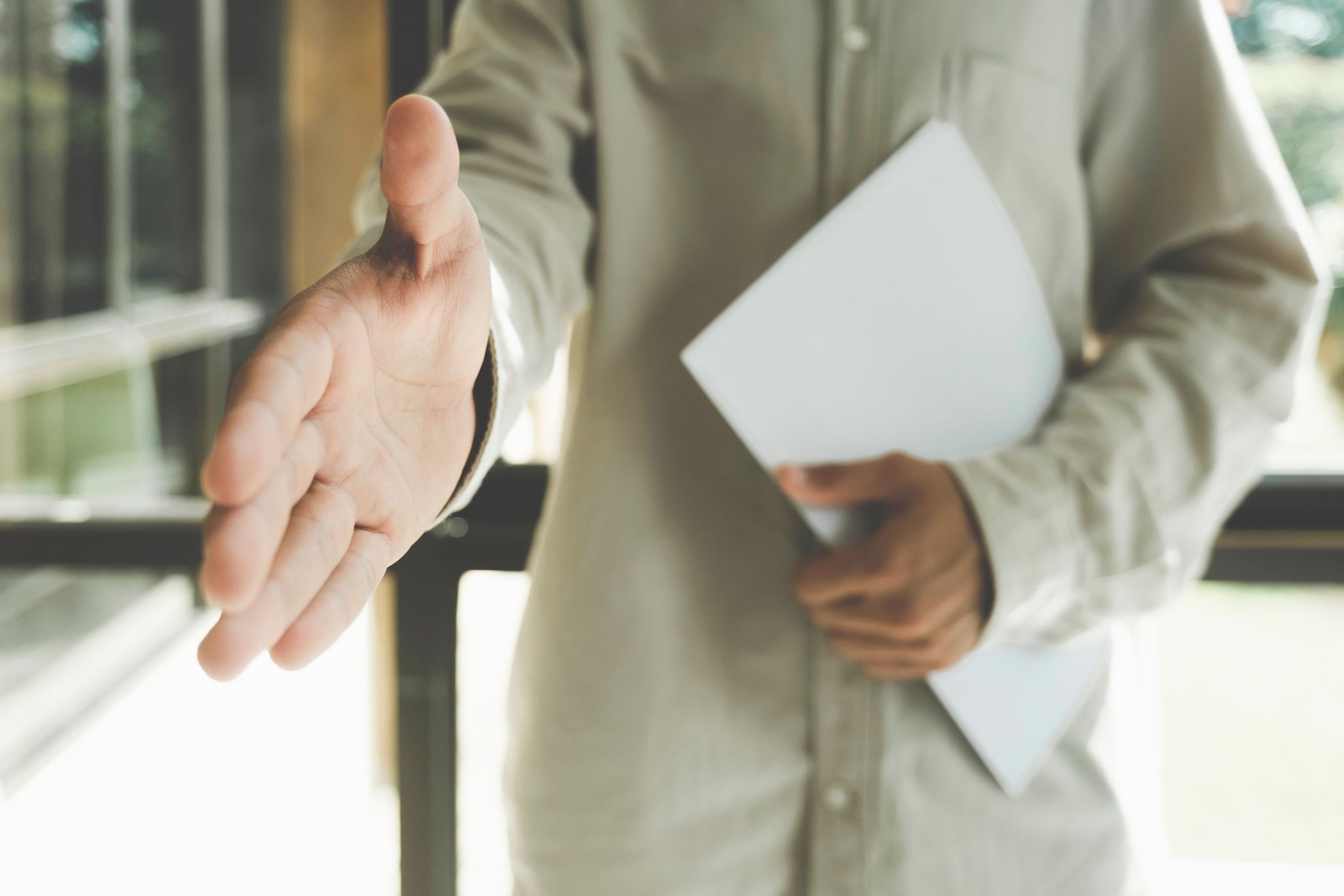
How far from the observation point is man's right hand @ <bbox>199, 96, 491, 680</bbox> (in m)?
0.30

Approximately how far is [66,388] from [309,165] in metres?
0.43

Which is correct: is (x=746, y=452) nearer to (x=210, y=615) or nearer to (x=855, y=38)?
(x=855, y=38)

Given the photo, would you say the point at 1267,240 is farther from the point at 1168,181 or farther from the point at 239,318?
the point at 239,318

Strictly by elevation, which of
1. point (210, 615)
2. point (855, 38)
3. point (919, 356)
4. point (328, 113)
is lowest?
point (210, 615)

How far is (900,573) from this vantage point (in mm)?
656

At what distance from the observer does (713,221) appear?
0.75m

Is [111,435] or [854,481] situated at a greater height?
[854,481]

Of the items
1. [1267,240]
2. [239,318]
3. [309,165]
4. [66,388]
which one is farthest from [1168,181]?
[239,318]

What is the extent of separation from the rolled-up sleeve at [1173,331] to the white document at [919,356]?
46 millimetres

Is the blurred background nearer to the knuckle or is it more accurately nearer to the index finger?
the knuckle

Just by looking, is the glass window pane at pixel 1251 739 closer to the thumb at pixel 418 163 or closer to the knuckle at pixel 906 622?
the knuckle at pixel 906 622

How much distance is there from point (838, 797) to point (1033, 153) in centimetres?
50

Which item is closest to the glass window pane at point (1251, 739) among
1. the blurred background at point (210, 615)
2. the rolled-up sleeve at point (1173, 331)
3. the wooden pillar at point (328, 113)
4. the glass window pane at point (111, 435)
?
the blurred background at point (210, 615)

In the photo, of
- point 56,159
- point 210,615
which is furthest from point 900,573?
point 56,159
